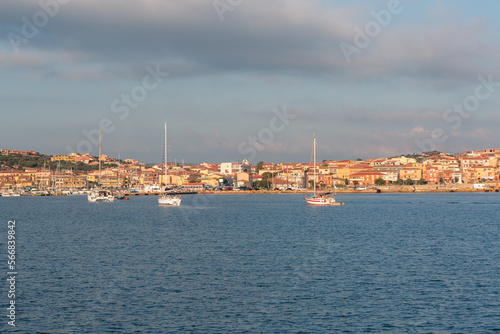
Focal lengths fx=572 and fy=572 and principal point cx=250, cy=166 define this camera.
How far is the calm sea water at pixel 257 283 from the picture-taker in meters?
15.5

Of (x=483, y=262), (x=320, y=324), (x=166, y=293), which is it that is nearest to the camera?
(x=320, y=324)

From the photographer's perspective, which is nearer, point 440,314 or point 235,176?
point 440,314

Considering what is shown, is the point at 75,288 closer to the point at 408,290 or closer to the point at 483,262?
the point at 408,290

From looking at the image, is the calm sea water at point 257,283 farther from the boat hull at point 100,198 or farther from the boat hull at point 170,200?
the boat hull at point 100,198

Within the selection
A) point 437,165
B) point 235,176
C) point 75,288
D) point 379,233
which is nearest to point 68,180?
point 235,176

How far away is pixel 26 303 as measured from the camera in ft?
56.3

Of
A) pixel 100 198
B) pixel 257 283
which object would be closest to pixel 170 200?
pixel 100 198

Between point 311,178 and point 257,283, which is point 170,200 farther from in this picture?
point 311,178

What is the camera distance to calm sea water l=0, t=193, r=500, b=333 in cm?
1548

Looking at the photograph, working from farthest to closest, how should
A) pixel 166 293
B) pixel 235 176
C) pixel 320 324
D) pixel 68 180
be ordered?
1. pixel 235 176
2. pixel 68 180
3. pixel 166 293
4. pixel 320 324

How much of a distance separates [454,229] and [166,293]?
27500 mm

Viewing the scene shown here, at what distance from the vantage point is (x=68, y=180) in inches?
6762

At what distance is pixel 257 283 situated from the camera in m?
20.2

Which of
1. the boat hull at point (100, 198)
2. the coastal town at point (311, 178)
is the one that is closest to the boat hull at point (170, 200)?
the boat hull at point (100, 198)
